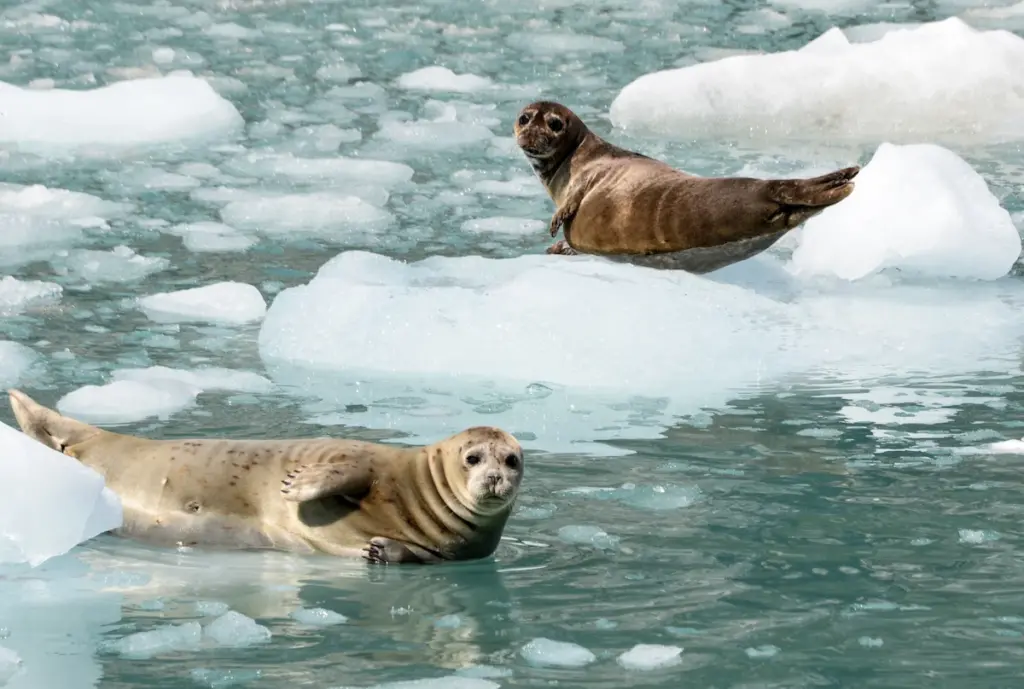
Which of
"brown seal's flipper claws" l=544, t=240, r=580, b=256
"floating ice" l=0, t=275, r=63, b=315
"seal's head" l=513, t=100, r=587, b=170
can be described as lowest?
"floating ice" l=0, t=275, r=63, b=315

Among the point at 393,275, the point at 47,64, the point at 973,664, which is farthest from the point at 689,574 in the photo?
the point at 47,64

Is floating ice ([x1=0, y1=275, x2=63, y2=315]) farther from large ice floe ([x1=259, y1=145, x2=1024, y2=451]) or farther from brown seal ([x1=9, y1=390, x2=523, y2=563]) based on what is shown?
brown seal ([x1=9, y1=390, x2=523, y2=563])

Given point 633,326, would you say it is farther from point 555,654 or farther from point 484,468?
point 555,654

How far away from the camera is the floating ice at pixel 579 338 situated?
5012 millimetres

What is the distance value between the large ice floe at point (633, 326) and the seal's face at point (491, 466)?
75cm

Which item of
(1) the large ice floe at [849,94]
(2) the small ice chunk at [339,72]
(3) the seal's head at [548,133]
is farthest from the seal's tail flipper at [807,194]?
(2) the small ice chunk at [339,72]

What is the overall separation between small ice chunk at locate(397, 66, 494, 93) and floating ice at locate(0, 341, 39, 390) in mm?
4451

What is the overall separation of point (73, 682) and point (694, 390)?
7.99ft

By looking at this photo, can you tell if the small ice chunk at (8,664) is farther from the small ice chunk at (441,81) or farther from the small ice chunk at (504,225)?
the small ice chunk at (441,81)

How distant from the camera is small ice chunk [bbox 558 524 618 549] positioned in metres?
3.78

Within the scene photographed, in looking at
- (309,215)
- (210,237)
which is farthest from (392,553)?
(309,215)

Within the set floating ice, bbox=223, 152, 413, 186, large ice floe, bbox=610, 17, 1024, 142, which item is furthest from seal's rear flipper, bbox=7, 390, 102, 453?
large ice floe, bbox=610, 17, 1024, 142

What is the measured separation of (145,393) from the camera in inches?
194

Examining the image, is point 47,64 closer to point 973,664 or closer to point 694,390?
point 694,390
